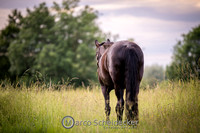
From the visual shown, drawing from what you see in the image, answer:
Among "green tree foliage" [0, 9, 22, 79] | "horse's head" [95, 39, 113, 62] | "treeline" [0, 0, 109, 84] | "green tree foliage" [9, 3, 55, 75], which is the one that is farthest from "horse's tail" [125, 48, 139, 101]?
"green tree foliage" [0, 9, 22, 79]

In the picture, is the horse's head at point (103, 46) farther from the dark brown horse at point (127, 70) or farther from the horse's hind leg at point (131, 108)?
the horse's hind leg at point (131, 108)

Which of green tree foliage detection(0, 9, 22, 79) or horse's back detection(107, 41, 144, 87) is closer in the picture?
horse's back detection(107, 41, 144, 87)

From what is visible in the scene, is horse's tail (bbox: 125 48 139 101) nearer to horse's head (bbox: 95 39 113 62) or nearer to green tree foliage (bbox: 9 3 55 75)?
horse's head (bbox: 95 39 113 62)

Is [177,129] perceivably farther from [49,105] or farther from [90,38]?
[90,38]

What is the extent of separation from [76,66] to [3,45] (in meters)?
16.4

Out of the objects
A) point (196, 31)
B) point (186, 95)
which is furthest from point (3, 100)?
point (196, 31)

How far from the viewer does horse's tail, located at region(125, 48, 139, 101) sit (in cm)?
427

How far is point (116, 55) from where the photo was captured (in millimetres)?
4578

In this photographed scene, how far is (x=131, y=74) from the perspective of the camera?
→ 14.1 ft

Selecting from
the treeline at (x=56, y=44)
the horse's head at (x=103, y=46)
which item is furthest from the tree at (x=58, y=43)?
the horse's head at (x=103, y=46)

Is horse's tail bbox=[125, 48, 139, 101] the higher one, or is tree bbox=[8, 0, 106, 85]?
tree bbox=[8, 0, 106, 85]

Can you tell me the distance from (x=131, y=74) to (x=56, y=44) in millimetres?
21832

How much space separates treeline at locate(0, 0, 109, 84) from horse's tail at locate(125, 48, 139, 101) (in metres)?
16.9

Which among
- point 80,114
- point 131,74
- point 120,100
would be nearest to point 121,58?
point 131,74
